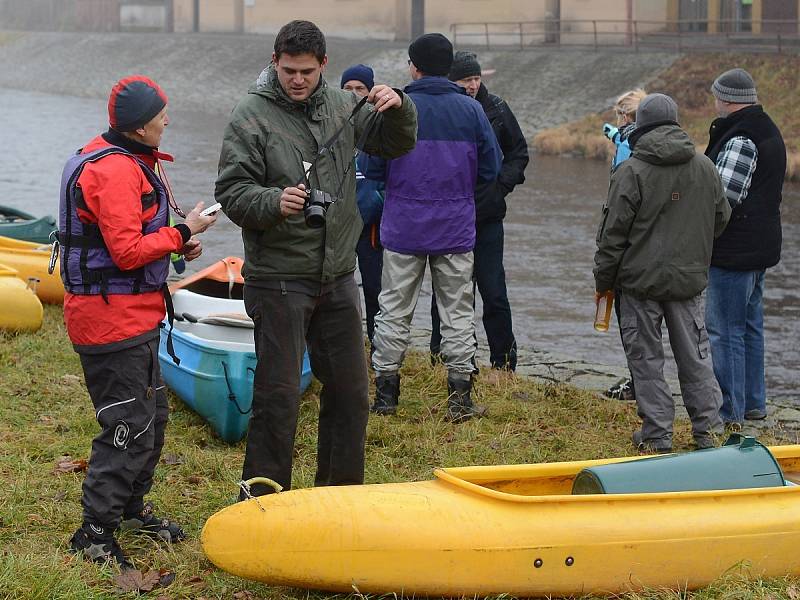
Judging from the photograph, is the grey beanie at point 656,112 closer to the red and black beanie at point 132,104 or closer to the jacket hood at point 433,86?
the jacket hood at point 433,86

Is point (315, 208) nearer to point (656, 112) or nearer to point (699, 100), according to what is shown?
point (656, 112)

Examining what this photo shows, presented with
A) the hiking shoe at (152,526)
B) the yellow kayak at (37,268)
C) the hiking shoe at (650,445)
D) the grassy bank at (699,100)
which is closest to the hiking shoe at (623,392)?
the hiking shoe at (650,445)

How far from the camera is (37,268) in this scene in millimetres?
8375

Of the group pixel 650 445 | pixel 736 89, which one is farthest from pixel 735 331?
pixel 736 89

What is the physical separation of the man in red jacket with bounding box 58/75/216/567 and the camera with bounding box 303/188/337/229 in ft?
1.44

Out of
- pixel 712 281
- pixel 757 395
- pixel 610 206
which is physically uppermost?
pixel 610 206

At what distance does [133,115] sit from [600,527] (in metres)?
2.11

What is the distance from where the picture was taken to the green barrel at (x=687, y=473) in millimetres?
4082

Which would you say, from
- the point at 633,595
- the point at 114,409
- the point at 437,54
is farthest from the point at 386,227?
the point at 633,595

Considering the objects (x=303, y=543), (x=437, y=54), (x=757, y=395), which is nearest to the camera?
(x=303, y=543)

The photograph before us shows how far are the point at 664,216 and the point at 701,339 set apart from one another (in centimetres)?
66

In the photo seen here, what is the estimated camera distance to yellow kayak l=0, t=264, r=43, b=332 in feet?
24.2

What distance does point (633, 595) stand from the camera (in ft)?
12.4

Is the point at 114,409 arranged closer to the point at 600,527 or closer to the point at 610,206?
the point at 600,527
